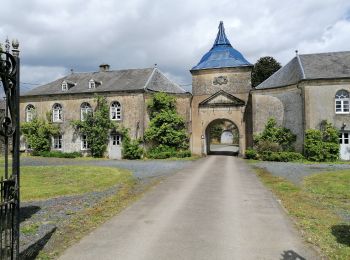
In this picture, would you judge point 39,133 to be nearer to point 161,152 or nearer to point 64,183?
point 161,152

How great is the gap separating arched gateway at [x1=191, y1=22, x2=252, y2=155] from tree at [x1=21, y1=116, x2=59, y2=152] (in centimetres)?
1500

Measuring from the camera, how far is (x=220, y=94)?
1312 inches

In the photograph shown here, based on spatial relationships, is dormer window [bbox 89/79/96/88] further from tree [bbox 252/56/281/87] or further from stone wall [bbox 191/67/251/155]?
tree [bbox 252/56/281/87]

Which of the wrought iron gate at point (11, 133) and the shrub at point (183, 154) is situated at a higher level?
the wrought iron gate at point (11, 133)

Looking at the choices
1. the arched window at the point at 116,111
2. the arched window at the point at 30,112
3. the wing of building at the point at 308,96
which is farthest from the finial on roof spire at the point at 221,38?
the arched window at the point at 30,112

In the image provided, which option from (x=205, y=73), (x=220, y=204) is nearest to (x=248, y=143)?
(x=205, y=73)

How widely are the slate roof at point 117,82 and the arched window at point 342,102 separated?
14.8 meters

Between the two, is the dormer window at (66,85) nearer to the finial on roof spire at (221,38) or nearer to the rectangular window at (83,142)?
the rectangular window at (83,142)

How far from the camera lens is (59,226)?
8.24m

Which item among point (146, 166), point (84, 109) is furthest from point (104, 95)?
point (146, 166)

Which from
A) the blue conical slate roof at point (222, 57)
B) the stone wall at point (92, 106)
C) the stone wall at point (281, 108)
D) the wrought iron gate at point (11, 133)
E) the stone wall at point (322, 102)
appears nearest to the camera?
the wrought iron gate at point (11, 133)

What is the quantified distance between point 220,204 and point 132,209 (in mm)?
2847

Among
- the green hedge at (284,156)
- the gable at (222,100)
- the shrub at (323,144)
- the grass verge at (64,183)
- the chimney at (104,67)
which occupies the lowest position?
the grass verge at (64,183)

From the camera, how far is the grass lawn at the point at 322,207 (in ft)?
22.8
